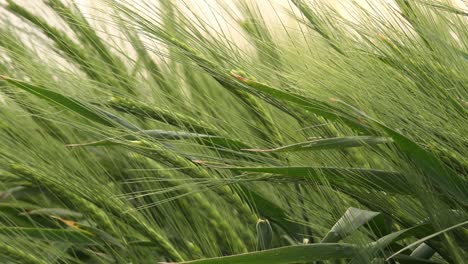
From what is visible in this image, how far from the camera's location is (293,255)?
54 centimetres

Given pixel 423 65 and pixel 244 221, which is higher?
pixel 423 65

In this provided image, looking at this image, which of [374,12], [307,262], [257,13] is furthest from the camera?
[257,13]

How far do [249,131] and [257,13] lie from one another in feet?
0.55

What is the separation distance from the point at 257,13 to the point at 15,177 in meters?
0.27

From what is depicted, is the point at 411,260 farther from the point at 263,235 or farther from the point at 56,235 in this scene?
the point at 56,235

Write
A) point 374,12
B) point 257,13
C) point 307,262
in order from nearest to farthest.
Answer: point 307,262, point 374,12, point 257,13

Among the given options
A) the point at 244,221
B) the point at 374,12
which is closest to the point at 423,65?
the point at 374,12

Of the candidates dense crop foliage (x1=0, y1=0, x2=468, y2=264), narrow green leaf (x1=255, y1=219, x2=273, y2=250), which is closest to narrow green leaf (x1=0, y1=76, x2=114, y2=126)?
dense crop foliage (x1=0, y1=0, x2=468, y2=264)

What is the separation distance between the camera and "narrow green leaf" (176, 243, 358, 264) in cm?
52

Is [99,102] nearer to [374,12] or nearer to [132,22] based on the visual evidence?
A: [132,22]

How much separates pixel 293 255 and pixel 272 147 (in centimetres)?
15

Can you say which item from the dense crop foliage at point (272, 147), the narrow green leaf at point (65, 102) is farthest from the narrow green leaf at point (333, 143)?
the narrow green leaf at point (65, 102)

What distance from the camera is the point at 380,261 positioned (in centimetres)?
59

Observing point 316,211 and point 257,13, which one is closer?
point 316,211
